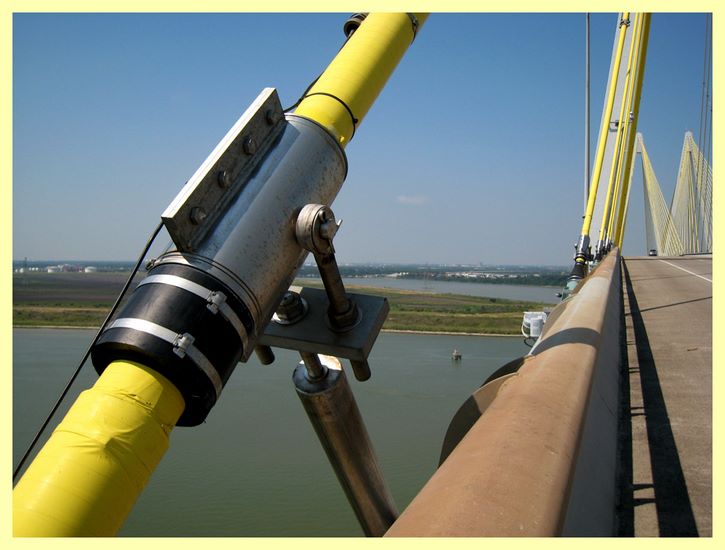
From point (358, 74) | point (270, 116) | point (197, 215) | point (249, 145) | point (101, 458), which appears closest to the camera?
point (101, 458)

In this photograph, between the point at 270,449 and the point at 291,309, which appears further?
the point at 270,449

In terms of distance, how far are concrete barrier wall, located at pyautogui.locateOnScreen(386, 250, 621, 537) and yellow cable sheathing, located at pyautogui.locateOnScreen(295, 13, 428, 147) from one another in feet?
3.87

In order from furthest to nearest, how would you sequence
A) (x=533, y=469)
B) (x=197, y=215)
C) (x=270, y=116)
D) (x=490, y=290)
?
1. (x=490, y=290)
2. (x=270, y=116)
3. (x=197, y=215)
4. (x=533, y=469)

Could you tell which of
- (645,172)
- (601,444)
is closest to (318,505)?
(601,444)

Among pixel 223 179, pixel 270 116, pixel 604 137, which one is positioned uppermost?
pixel 604 137

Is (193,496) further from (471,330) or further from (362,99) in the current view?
(471,330)

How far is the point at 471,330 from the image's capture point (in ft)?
120

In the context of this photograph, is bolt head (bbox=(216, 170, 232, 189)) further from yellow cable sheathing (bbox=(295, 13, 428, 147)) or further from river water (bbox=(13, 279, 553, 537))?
river water (bbox=(13, 279, 553, 537))

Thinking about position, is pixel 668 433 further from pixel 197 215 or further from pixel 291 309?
pixel 197 215

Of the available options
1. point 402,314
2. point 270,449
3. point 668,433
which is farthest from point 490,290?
point 668,433

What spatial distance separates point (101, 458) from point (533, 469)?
953 millimetres

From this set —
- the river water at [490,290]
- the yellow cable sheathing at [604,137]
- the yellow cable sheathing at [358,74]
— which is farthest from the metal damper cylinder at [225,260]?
the river water at [490,290]

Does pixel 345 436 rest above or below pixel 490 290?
below

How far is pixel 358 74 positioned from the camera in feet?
7.38
